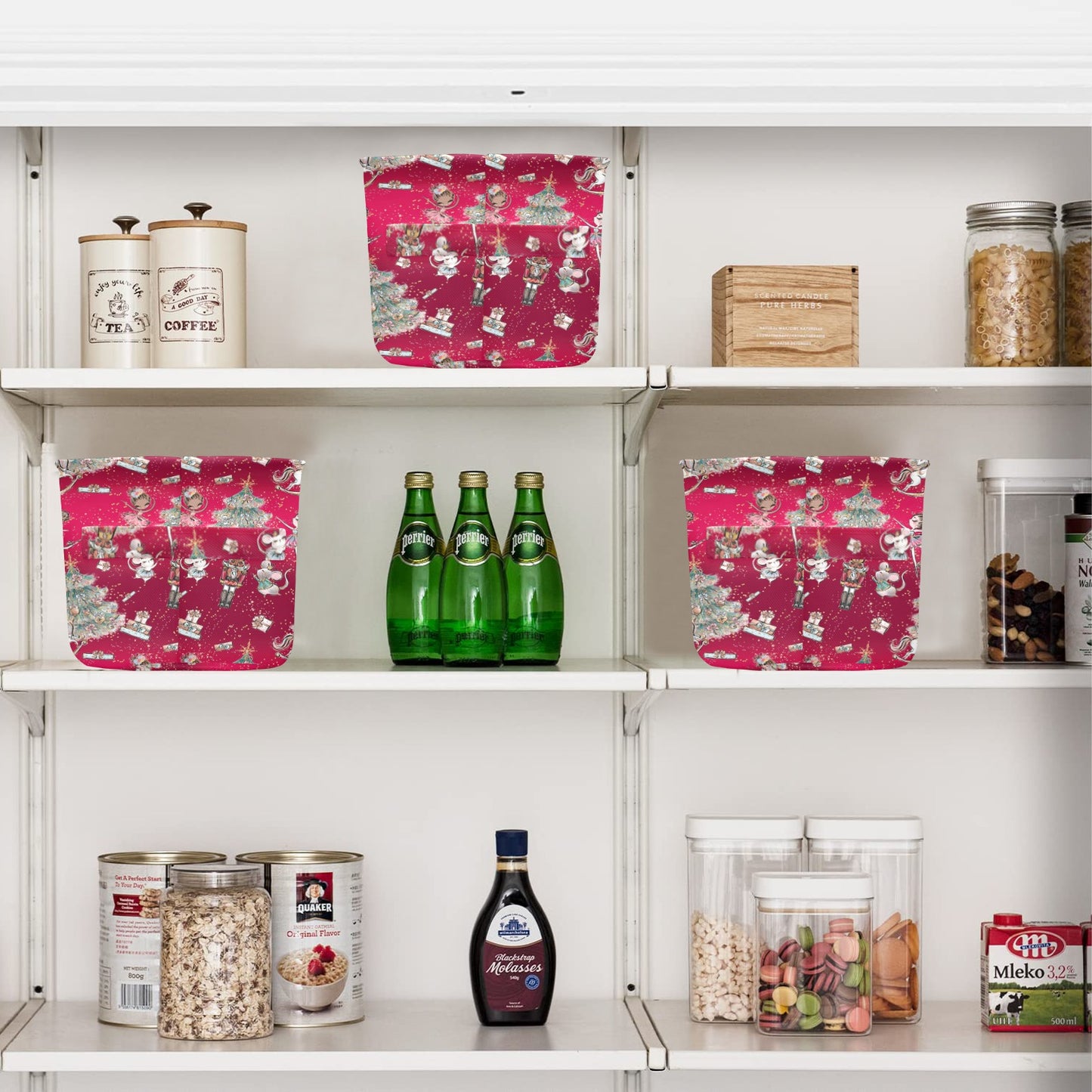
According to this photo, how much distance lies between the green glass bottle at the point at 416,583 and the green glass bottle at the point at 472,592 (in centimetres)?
2

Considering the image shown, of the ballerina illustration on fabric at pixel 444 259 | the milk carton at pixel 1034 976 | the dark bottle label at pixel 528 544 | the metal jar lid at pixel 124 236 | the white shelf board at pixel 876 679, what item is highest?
the metal jar lid at pixel 124 236

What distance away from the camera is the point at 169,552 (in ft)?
Result: 5.19

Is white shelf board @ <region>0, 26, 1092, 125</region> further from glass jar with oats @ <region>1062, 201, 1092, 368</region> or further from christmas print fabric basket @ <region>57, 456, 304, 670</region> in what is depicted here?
christmas print fabric basket @ <region>57, 456, 304, 670</region>

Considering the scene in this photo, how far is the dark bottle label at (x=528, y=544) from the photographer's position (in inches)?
66.7

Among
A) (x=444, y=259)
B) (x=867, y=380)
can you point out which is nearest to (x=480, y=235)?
(x=444, y=259)

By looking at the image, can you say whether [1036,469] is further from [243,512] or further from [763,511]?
[243,512]

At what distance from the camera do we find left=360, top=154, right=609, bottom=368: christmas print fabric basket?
5.21 feet

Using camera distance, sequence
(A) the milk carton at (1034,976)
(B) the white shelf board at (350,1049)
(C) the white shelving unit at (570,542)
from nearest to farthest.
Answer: (B) the white shelf board at (350,1049)
(A) the milk carton at (1034,976)
(C) the white shelving unit at (570,542)

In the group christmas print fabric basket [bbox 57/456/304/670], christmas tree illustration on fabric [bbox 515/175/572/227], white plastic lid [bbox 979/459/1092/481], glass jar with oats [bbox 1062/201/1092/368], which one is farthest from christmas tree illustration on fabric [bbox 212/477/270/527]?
glass jar with oats [bbox 1062/201/1092/368]

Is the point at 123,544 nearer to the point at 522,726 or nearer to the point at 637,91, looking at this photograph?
the point at 522,726

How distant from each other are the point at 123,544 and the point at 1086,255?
1199 millimetres

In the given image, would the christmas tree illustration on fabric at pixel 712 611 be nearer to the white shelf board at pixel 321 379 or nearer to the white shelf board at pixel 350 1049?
the white shelf board at pixel 321 379

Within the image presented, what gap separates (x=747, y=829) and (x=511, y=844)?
0.29 meters

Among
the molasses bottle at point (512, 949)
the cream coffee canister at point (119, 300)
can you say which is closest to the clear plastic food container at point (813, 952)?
the molasses bottle at point (512, 949)
